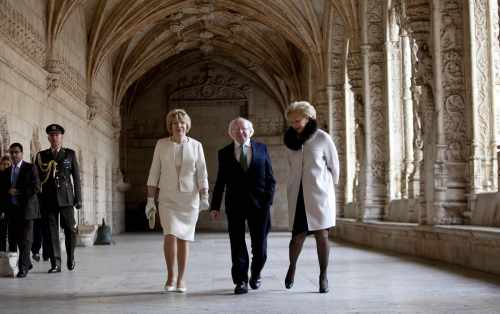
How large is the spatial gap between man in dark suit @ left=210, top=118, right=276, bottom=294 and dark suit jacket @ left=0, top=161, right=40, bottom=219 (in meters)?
2.54

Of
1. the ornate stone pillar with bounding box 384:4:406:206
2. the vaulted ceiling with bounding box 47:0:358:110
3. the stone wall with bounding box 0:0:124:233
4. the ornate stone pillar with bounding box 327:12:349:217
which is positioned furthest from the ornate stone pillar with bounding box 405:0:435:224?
the ornate stone pillar with bounding box 327:12:349:217

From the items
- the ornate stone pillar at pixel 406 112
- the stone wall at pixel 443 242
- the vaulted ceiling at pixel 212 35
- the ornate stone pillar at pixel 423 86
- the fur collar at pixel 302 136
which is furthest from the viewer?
the vaulted ceiling at pixel 212 35

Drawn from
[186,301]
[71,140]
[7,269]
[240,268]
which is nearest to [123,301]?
[186,301]

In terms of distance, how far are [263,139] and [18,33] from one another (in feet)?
56.5

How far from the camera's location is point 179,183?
20.4 feet

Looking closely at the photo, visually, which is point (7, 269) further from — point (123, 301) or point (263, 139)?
point (263, 139)

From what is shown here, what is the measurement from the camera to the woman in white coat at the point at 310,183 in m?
5.96

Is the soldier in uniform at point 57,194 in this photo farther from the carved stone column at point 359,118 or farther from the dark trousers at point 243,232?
the carved stone column at point 359,118

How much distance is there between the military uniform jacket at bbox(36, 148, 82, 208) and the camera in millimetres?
8328

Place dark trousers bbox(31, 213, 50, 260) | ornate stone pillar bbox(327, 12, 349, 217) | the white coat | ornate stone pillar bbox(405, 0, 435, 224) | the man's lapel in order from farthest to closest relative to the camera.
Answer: ornate stone pillar bbox(327, 12, 349, 217) → ornate stone pillar bbox(405, 0, 435, 224) → dark trousers bbox(31, 213, 50, 260) → the man's lapel → the white coat

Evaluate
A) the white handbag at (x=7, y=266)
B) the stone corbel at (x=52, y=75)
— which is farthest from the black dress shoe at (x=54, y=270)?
the stone corbel at (x=52, y=75)

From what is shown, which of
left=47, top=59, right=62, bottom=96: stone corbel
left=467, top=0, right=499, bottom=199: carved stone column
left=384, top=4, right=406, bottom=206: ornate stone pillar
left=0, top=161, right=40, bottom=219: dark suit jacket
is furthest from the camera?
left=47, top=59, right=62, bottom=96: stone corbel

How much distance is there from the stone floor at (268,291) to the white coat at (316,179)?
593 millimetres

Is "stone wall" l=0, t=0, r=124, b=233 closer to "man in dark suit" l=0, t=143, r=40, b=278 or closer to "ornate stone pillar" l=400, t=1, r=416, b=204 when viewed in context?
"man in dark suit" l=0, t=143, r=40, b=278
